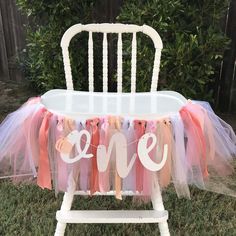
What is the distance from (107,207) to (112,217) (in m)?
0.36

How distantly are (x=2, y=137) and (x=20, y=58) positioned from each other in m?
2.12

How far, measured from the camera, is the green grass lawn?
1.65 metres

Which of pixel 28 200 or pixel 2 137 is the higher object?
pixel 2 137

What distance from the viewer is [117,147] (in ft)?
4.03

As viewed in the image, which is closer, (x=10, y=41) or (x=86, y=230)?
(x=86, y=230)

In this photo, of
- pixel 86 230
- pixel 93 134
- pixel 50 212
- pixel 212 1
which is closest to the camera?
pixel 93 134

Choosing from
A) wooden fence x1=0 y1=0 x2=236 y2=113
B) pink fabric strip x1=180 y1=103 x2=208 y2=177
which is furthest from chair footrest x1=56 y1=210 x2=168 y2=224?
wooden fence x1=0 y1=0 x2=236 y2=113

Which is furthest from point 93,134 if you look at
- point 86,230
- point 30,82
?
point 30,82

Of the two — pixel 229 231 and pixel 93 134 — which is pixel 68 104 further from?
pixel 229 231

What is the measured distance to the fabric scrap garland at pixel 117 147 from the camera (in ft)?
4.03

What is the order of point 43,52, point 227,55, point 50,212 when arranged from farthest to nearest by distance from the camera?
point 227,55 < point 43,52 < point 50,212

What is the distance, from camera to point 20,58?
334 cm

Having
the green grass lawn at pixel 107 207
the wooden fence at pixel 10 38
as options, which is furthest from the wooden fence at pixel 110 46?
the green grass lawn at pixel 107 207

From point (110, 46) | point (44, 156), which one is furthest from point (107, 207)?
point (110, 46)
